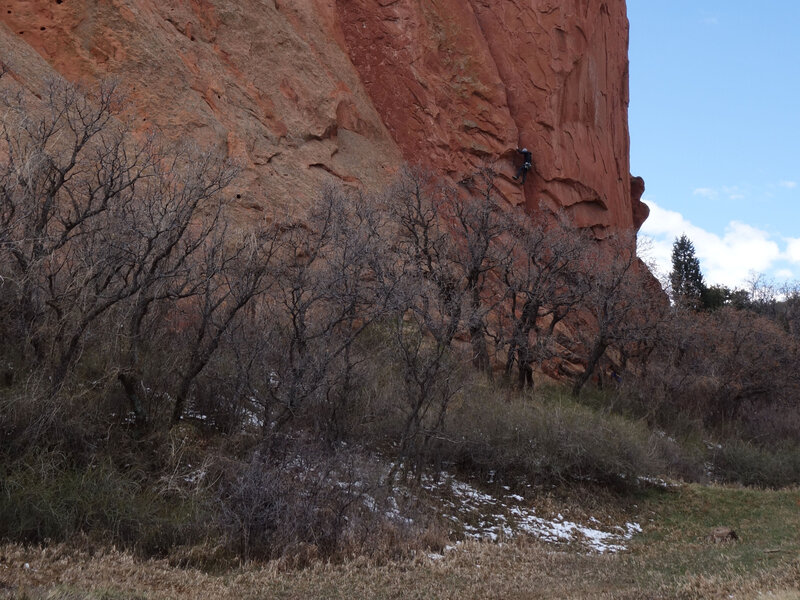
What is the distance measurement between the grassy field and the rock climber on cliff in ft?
56.9

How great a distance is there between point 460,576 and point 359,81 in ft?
71.2

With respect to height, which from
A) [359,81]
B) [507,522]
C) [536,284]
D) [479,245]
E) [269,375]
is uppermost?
[359,81]

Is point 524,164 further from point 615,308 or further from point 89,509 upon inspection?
point 89,509

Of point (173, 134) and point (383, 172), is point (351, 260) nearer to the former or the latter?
point (173, 134)

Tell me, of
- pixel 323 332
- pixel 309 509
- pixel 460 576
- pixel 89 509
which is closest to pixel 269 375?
pixel 323 332

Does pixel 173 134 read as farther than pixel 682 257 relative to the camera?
No

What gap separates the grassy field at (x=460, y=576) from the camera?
23.8ft

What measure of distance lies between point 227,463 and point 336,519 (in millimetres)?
2104

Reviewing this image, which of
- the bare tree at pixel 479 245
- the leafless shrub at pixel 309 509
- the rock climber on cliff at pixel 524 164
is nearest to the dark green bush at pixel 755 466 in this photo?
the bare tree at pixel 479 245

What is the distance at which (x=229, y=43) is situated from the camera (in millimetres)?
23547

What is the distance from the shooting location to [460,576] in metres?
9.12

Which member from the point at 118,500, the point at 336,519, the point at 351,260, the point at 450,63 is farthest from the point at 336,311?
the point at 450,63

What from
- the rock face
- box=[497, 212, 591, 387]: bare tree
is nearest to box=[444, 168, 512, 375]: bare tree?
box=[497, 212, 591, 387]: bare tree

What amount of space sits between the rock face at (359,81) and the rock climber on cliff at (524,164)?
41cm
